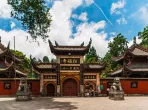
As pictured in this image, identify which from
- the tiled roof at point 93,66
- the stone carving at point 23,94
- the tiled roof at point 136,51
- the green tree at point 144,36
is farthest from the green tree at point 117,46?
the stone carving at point 23,94

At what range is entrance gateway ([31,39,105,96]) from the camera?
29781 millimetres

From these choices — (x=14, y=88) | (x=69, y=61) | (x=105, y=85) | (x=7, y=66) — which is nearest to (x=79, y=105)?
(x=69, y=61)

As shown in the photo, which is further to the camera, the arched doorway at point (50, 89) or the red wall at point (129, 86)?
the red wall at point (129, 86)

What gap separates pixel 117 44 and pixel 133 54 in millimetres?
25909

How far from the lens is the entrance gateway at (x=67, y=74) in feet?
97.7

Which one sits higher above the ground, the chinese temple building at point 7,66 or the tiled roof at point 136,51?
the tiled roof at point 136,51

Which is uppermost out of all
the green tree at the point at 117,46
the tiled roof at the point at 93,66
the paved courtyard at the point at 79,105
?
the green tree at the point at 117,46

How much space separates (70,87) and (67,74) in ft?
5.36

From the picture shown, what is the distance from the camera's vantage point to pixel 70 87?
30.1 metres

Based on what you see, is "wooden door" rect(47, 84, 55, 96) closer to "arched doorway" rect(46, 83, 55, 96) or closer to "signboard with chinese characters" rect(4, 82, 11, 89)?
"arched doorway" rect(46, 83, 55, 96)

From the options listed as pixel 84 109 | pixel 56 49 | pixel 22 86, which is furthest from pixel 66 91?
pixel 84 109

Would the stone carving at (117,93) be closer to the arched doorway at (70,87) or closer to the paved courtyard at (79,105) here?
the paved courtyard at (79,105)

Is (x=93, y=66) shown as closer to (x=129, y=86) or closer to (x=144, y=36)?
(x=129, y=86)

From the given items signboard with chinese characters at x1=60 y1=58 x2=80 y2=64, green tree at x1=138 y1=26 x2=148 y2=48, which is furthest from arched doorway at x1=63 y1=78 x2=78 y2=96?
green tree at x1=138 y1=26 x2=148 y2=48
